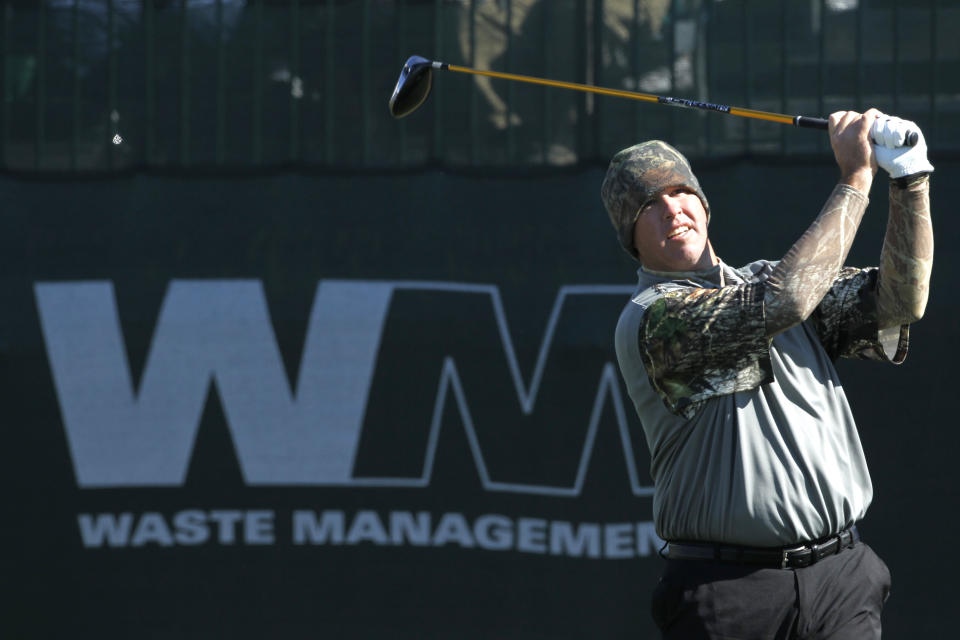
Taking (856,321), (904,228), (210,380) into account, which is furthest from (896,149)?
(210,380)

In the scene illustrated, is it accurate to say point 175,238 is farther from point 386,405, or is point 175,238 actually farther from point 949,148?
point 949,148

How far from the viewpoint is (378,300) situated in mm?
4547

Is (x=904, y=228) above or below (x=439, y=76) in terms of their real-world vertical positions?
below

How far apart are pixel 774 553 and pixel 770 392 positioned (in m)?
0.35

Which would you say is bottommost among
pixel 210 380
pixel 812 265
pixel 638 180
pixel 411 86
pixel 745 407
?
pixel 210 380

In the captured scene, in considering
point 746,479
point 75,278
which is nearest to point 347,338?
point 75,278

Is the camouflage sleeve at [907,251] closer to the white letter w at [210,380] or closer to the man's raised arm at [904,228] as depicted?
the man's raised arm at [904,228]

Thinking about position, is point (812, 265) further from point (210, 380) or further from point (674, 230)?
point (210, 380)

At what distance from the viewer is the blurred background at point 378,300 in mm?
4430

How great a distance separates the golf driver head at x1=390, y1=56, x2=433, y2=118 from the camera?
11.4 feet

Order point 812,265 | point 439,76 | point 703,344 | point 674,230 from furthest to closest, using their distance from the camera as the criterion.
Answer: point 439,76, point 674,230, point 703,344, point 812,265

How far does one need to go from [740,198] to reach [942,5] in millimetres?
1038

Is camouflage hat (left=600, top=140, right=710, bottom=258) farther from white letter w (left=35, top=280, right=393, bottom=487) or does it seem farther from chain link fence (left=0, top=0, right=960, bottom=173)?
white letter w (left=35, top=280, right=393, bottom=487)

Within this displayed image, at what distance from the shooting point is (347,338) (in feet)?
14.9
